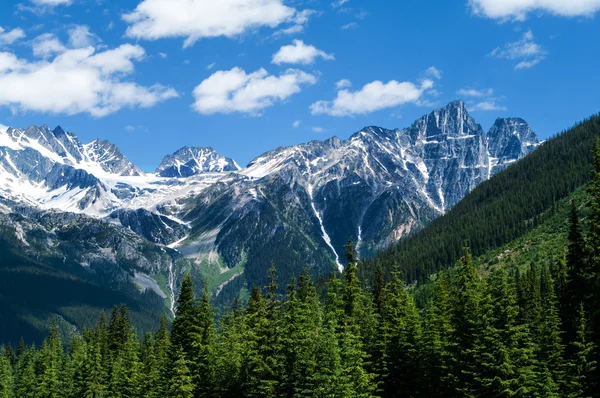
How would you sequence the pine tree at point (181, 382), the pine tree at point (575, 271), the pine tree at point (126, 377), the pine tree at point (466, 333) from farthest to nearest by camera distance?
1. the pine tree at point (126, 377)
2. the pine tree at point (181, 382)
3. the pine tree at point (575, 271)
4. the pine tree at point (466, 333)

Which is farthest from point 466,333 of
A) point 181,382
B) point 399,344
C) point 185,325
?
point 185,325

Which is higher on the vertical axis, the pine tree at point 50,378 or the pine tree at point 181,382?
the pine tree at point 50,378

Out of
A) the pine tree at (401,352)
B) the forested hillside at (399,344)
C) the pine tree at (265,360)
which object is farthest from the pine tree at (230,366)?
the pine tree at (401,352)

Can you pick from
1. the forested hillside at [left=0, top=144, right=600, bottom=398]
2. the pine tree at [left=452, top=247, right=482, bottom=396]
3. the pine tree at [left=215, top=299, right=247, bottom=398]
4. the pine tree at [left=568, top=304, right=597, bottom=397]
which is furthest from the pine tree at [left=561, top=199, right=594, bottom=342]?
the pine tree at [left=215, top=299, right=247, bottom=398]

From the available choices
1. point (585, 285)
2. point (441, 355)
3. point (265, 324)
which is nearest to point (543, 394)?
point (441, 355)

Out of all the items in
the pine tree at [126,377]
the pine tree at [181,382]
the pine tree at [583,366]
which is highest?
the pine tree at [126,377]

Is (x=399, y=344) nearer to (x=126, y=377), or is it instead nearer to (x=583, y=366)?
(x=583, y=366)

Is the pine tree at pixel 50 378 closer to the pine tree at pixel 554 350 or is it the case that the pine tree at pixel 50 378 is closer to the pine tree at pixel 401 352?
the pine tree at pixel 401 352

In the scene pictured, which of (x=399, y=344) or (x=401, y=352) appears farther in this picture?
(x=399, y=344)

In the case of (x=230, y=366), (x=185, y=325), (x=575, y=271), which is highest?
(x=185, y=325)

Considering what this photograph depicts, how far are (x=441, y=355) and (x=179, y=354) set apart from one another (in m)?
29.7

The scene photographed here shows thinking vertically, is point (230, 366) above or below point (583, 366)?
above

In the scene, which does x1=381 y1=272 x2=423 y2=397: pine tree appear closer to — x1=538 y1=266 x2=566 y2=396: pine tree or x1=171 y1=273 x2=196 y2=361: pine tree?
x1=538 y1=266 x2=566 y2=396: pine tree

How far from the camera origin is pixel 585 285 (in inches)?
2274
